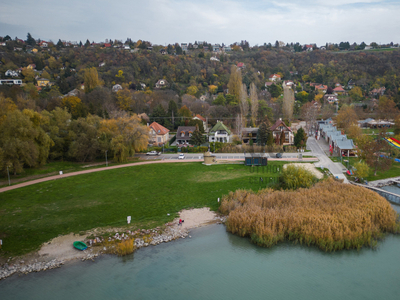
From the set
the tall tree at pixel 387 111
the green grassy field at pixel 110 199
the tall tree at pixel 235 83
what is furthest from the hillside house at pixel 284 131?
the tall tree at pixel 387 111

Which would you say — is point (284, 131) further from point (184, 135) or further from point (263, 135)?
point (184, 135)

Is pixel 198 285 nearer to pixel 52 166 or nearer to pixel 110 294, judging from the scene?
pixel 110 294

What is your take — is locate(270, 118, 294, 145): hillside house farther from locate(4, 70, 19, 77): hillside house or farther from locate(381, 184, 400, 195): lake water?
locate(4, 70, 19, 77): hillside house

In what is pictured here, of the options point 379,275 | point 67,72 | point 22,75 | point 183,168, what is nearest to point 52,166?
point 183,168

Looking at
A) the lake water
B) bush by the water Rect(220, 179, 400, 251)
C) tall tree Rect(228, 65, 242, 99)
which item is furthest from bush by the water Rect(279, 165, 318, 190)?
tall tree Rect(228, 65, 242, 99)

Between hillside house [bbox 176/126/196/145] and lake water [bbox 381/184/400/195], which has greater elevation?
hillside house [bbox 176/126/196/145]

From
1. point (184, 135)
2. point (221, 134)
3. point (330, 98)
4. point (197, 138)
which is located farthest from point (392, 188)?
point (330, 98)

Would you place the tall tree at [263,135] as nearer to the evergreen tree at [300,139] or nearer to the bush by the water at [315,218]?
the evergreen tree at [300,139]
